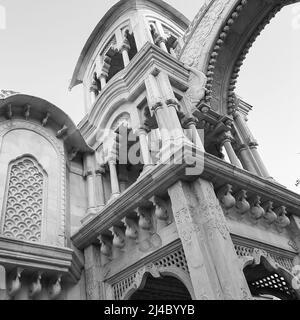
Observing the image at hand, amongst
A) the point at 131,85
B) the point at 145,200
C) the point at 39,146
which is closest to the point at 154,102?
the point at 131,85

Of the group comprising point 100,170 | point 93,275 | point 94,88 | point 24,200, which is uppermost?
point 94,88

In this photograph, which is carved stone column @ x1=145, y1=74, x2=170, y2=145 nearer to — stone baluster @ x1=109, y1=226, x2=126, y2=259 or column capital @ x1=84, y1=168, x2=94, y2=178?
stone baluster @ x1=109, y1=226, x2=126, y2=259

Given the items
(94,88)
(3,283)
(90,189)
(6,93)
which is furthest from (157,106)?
(94,88)

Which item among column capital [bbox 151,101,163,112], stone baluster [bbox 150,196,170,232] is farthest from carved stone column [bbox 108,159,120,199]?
stone baluster [bbox 150,196,170,232]

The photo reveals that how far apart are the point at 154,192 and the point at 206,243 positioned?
46.0 inches

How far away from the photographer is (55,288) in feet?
17.9

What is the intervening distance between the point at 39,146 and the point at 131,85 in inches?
96.4

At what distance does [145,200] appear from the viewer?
5324mm

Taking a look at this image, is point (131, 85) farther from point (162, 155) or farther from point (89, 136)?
point (162, 155)

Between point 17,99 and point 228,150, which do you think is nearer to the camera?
point 17,99

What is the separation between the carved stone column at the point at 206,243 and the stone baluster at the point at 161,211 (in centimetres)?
30

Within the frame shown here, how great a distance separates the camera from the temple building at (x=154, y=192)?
481 cm

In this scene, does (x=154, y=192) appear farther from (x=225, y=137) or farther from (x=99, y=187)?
(x=225, y=137)
